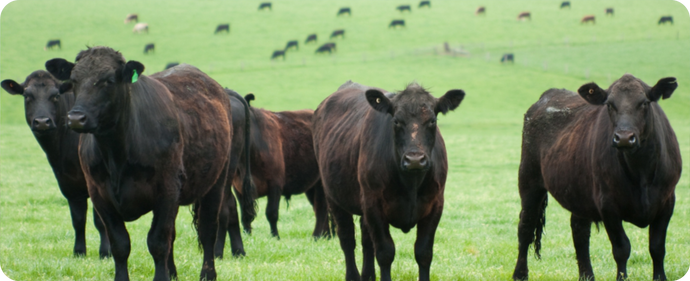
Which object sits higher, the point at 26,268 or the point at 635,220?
the point at 635,220

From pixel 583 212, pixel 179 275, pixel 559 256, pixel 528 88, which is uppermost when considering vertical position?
pixel 583 212

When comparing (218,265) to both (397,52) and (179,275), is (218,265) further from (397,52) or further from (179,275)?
(397,52)

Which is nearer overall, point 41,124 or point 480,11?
point 41,124

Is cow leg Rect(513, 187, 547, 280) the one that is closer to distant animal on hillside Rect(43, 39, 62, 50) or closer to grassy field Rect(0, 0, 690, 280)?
grassy field Rect(0, 0, 690, 280)

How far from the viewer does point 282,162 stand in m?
11.2

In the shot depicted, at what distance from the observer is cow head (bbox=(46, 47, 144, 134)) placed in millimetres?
5352

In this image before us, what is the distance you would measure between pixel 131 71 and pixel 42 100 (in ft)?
10.8

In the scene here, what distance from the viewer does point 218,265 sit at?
8.19 metres

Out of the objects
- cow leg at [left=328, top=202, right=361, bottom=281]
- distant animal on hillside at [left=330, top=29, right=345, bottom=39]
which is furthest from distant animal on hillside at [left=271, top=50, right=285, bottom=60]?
cow leg at [left=328, top=202, right=361, bottom=281]

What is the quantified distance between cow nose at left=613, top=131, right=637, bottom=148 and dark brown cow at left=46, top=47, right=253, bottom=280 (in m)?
3.86

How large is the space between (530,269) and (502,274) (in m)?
0.62

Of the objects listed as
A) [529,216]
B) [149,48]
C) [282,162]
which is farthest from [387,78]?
[529,216]

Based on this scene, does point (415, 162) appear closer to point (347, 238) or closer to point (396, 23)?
point (347, 238)

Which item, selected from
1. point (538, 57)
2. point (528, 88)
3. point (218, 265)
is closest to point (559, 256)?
point (218, 265)
